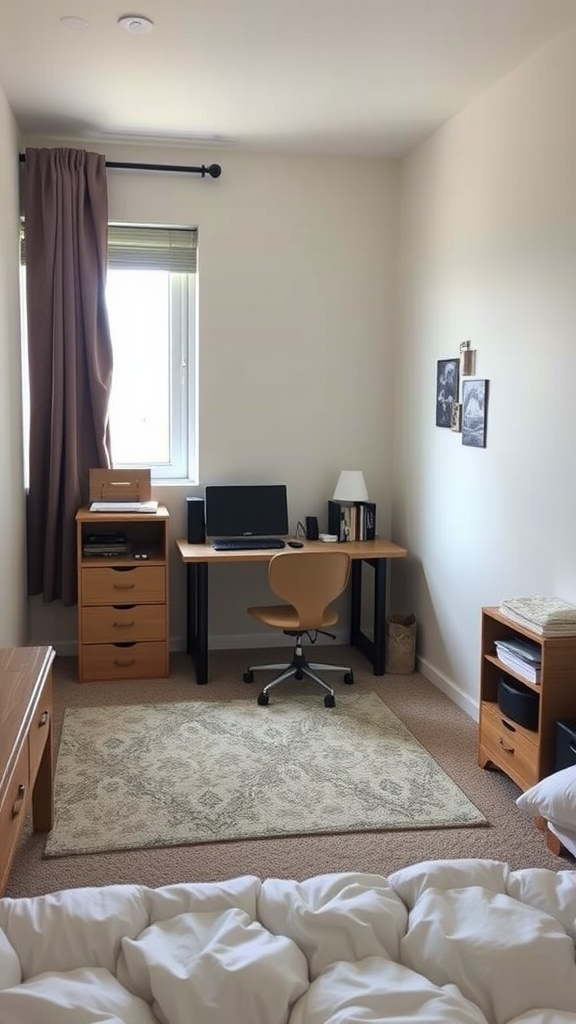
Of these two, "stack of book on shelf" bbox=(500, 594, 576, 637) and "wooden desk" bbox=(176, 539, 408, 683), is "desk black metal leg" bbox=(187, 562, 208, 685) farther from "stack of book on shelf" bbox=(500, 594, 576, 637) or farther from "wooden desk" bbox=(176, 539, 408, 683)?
"stack of book on shelf" bbox=(500, 594, 576, 637)

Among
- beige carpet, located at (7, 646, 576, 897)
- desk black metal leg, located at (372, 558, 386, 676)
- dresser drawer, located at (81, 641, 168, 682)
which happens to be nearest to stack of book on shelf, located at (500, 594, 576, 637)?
beige carpet, located at (7, 646, 576, 897)

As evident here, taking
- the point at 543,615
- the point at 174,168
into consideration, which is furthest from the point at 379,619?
the point at 174,168

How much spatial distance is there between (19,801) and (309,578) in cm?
198

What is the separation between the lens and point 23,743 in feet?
6.66

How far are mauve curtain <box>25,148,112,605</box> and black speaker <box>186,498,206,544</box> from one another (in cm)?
49

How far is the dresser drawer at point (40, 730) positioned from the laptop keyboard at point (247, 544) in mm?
1711

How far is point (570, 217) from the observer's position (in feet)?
9.91

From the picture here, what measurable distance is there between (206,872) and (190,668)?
1.96m

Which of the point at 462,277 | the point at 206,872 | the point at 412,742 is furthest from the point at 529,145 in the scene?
the point at 206,872

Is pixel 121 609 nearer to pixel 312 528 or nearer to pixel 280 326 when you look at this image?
pixel 312 528

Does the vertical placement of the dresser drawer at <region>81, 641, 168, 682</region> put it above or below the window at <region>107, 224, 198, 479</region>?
below

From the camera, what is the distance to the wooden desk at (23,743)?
186 centimetres

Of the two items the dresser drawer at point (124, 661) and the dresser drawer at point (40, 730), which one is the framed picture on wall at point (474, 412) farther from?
the dresser drawer at point (40, 730)

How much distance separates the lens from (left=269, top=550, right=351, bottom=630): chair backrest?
12.5ft
